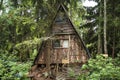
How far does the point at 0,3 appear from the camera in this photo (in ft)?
62.1

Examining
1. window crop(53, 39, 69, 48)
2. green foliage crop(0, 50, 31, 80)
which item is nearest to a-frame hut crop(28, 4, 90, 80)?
window crop(53, 39, 69, 48)

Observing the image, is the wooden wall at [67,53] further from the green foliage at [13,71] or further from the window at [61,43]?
the green foliage at [13,71]

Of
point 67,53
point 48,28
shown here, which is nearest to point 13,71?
point 48,28

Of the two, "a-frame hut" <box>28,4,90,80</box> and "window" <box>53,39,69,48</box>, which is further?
"window" <box>53,39,69,48</box>

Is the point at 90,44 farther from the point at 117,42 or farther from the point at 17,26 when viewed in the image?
the point at 17,26

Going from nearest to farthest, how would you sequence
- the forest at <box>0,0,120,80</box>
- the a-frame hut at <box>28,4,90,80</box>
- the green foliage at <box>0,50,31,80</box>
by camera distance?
the green foliage at <box>0,50,31,80</box>
the forest at <box>0,0,120,80</box>
the a-frame hut at <box>28,4,90,80</box>

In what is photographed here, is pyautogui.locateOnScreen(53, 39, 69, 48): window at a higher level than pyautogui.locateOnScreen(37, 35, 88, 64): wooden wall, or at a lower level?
higher

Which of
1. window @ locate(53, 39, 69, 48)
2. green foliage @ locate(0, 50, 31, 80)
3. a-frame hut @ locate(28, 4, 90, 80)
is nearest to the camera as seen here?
green foliage @ locate(0, 50, 31, 80)

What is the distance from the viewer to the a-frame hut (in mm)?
18719

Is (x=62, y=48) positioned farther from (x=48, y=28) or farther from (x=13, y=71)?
(x=13, y=71)

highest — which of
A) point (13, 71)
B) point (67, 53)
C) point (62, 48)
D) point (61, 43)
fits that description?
point (61, 43)

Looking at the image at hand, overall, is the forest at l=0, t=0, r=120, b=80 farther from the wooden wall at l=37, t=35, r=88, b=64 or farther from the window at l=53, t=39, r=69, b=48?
the window at l=53, t=39, r=69, b=48

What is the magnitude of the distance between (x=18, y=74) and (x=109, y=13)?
10.4 meters

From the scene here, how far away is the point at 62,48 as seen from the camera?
1903 cm
